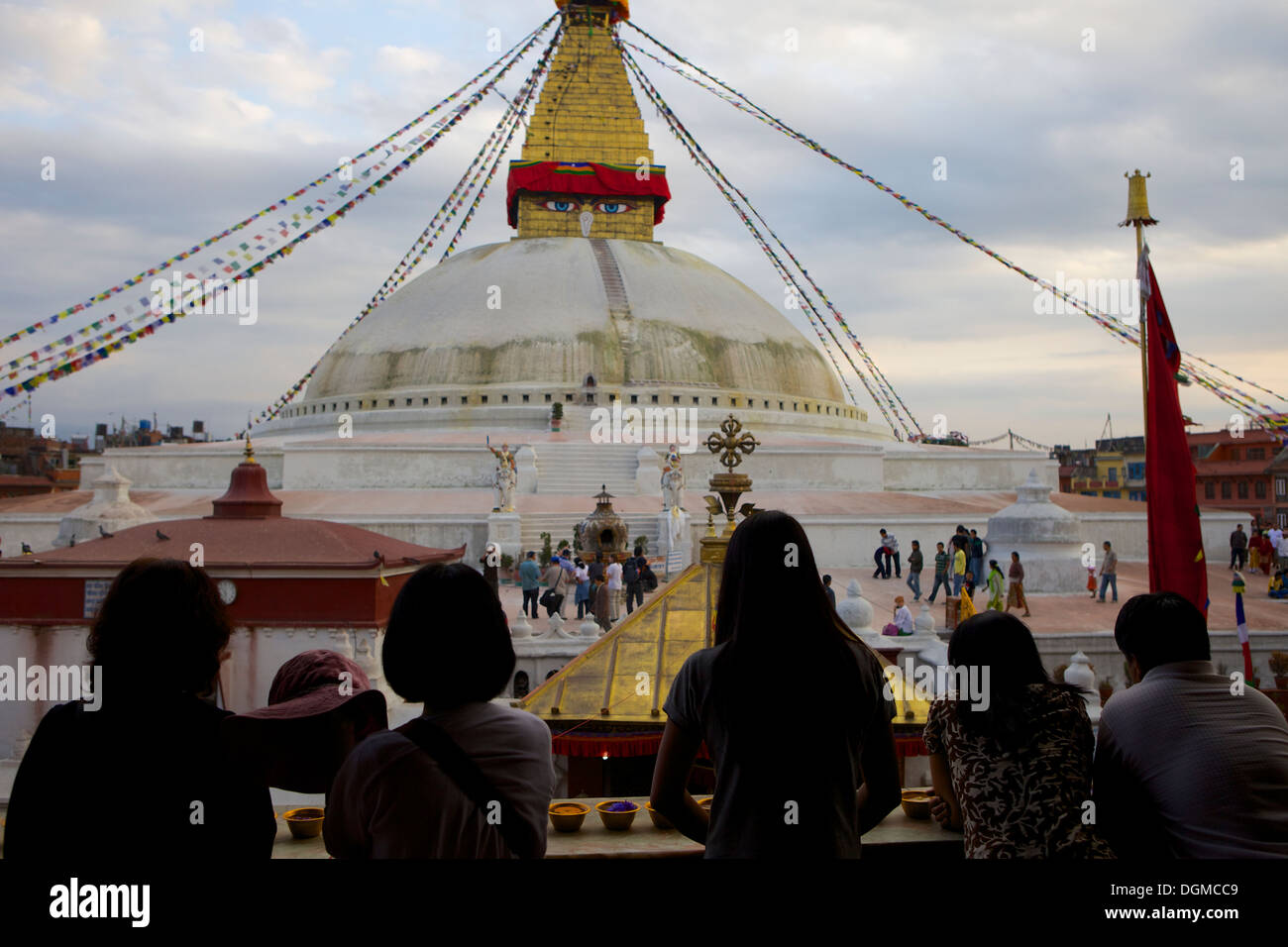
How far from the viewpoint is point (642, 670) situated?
3662 millimetres

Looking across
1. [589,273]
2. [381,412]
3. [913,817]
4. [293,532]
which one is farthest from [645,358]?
[913,817]

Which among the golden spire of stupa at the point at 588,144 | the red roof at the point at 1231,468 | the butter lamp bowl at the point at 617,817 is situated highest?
the golden spire of stupa at the point at 588,144

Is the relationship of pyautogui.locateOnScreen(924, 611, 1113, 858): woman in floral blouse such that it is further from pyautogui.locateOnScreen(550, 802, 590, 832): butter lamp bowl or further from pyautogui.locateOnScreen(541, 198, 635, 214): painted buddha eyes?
pyautogui.locateOnScreen(541, 198, 635, 214): painted buddha eyes

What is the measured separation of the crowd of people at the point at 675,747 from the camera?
164 cm

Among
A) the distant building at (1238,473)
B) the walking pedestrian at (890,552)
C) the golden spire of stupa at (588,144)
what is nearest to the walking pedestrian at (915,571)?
the walking pedestrian at (890,552)

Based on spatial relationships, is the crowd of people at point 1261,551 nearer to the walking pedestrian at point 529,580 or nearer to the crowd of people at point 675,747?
the walking pedestrian at point 529,580

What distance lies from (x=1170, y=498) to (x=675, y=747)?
15.0 ft

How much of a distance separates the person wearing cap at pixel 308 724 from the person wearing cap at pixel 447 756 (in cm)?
16

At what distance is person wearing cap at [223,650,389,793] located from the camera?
173 centimetres

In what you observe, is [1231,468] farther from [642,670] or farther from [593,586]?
[642,670]

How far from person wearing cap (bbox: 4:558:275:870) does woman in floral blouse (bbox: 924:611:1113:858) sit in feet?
4.57

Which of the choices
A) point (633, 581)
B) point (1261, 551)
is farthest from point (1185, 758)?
point (1261, 551)

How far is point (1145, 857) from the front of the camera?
81.0 inches
